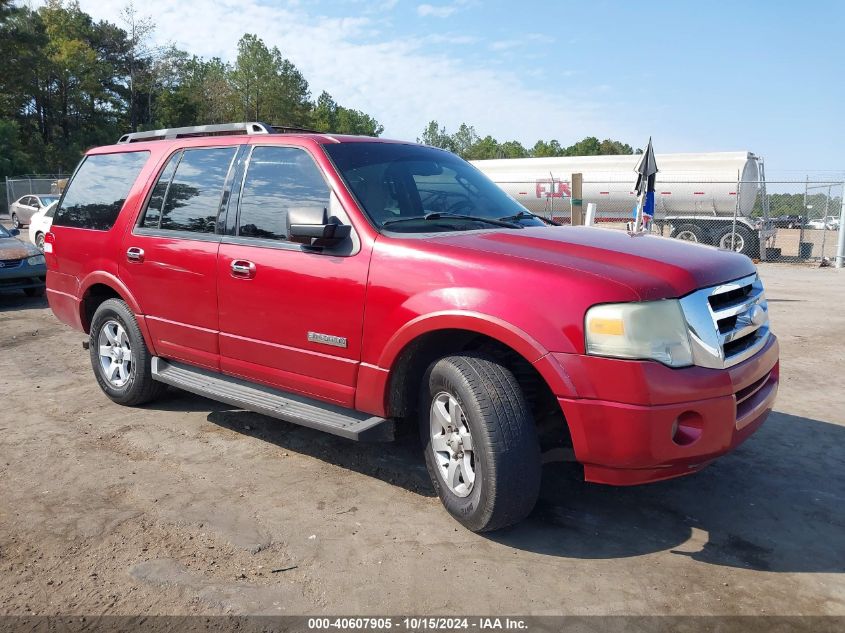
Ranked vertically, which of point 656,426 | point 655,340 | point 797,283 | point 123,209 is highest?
point 123,209

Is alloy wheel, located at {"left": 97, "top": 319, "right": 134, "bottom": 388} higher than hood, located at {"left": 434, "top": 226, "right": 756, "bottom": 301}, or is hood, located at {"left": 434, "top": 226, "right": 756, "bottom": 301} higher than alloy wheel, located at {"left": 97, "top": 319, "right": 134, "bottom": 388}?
hood, located at {"left": 434, "top": 226, "right": 756, "bottom": 301}

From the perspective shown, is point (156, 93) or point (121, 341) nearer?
point (121, 341)

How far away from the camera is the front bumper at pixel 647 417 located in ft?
9.66

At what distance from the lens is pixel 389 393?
147 inches

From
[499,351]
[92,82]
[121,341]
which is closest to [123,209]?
[121,341]

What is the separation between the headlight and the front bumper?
5 centimetres

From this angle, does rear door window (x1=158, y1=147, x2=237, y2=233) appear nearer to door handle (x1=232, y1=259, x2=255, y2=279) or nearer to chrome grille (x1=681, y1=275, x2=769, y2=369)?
door handle (x1=232, y1=259, x2=255, y2=279)

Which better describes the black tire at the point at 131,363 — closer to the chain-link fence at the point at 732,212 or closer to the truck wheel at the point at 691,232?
the chain-link fence at the point at 732,212

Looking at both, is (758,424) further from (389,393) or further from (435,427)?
(389,393)

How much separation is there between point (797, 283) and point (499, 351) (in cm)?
1330

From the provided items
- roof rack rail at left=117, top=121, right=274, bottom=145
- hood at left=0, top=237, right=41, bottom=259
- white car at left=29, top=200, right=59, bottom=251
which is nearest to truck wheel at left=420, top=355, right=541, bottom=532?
roof rack rail at left=117, top=121, right=274, bottom=145

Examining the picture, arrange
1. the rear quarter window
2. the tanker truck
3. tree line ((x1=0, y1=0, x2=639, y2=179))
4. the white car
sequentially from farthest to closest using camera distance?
tree line ((x1=0, y1=0, x2=639, y2=179))
the tanker truck
the white car
the rear quarter window

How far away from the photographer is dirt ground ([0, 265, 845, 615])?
295 cm

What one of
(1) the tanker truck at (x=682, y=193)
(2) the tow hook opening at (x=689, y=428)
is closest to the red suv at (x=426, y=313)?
(2) the tow hook opening at (x=689, y=428)
